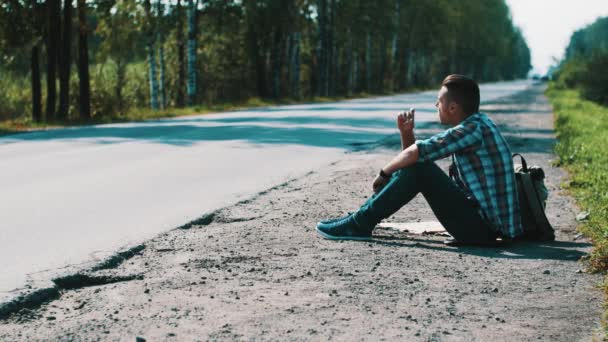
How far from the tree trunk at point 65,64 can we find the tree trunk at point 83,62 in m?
0.33

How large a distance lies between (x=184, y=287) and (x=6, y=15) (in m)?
19.0

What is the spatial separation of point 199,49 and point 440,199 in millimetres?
41158

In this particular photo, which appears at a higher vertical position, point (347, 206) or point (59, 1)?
point (59, 1)

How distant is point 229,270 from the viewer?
523cm

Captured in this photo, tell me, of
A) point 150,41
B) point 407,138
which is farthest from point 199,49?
point 407,138

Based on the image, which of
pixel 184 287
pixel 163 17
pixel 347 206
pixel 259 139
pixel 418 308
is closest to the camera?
pixel 418 308

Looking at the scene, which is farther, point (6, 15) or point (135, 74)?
point (135, 74)

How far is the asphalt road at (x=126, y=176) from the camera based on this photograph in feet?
20.3

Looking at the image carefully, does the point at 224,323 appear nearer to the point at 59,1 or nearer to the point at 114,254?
the point at 114,254

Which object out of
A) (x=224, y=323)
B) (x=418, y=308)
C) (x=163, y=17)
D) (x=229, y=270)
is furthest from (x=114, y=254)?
(x=163, y=17)

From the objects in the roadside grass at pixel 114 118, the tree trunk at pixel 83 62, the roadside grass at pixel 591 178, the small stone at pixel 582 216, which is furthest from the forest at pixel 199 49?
the small stone at pixel 582 216

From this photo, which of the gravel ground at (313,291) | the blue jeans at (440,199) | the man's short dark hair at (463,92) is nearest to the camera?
the gravel ground at (313,291)

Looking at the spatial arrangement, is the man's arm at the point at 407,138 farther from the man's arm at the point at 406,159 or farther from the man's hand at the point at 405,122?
the man's arm at the point at 406,159

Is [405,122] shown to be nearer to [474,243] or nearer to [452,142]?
[452,142]
